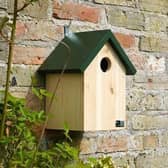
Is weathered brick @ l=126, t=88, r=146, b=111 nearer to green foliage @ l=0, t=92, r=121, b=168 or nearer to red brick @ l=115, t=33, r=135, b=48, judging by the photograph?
red brick @ l=115, t=33, r=135, b=48

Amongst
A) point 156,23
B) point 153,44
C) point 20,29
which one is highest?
point 156,23

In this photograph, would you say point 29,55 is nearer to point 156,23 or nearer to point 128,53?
point 128,53

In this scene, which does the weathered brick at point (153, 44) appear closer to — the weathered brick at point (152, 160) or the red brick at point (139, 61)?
the red brick at point (139, 61)

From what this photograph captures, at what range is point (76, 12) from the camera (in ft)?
7.24

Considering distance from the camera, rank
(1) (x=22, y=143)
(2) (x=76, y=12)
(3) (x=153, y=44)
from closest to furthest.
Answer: (1) (x=22, y=143)
(2) (x=76, y=12)
(3) (x=153, y=44)

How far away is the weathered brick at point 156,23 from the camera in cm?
257

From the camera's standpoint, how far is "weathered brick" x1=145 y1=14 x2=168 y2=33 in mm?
2570

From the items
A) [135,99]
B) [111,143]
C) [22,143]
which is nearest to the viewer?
[22,143]

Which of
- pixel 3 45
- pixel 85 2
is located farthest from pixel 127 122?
pixel 3 45

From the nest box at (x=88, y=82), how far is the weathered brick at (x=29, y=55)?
0.09ft

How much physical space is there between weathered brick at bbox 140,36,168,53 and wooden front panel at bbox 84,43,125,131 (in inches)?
20.5

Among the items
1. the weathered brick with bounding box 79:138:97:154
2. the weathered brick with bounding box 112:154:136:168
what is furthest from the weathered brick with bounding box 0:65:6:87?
the weathered brick with bounding box 112:154:136:168

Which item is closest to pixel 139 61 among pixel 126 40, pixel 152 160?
pixel 126 40

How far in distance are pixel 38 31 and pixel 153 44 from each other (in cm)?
74
